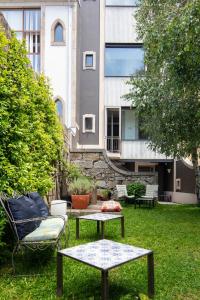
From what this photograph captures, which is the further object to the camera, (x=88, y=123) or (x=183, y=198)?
(x=183, y=198)

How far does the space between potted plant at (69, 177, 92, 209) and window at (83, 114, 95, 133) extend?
635 centimetres

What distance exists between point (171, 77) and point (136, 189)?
17.2 ft

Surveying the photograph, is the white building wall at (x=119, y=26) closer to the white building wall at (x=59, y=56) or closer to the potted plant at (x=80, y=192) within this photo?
the white building wall at (x=59, y=56)

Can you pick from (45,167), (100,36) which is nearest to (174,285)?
(45,167)

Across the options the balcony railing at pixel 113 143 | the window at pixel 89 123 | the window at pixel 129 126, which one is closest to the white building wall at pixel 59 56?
the window at pixel 89 123

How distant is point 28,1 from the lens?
1427 centimetres

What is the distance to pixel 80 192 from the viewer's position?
9094 millimetres

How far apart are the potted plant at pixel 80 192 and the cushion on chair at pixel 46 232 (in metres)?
3.98

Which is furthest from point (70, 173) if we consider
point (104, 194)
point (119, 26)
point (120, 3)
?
point (120, 3)

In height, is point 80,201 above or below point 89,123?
below

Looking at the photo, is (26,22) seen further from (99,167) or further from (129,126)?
(99,167)

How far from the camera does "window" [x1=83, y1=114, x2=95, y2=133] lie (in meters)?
15.7

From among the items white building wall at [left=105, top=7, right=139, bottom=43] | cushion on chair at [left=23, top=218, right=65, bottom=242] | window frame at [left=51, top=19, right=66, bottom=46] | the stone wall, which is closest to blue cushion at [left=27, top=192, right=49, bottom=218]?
cushion on chair at [left=23, top=218, right=65, bottom=242]

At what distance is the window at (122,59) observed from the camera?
15.9m
